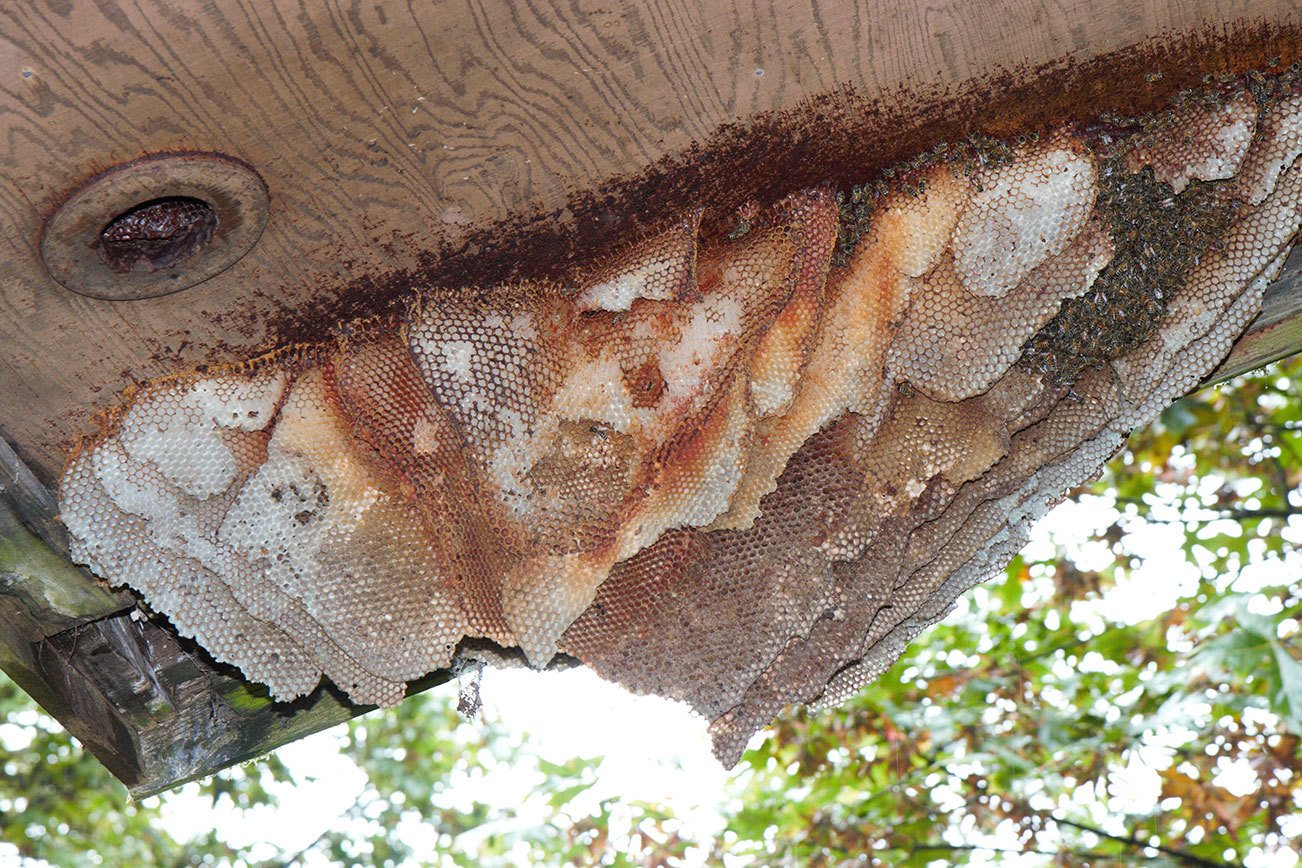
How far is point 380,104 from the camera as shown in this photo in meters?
1.43

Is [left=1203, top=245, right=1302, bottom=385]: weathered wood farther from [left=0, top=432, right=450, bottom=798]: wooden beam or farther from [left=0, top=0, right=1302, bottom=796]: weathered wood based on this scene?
[left=0, top=432, right=450, bottom=798]: wooden beam

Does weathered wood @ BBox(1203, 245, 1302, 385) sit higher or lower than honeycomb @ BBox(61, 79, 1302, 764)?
higher

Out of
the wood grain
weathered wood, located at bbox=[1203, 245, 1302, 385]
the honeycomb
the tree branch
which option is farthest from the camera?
the tree branch

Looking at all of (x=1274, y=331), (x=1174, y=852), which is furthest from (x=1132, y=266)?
(x=1174, y=852)

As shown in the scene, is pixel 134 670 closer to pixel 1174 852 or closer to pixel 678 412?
pixel 678 412

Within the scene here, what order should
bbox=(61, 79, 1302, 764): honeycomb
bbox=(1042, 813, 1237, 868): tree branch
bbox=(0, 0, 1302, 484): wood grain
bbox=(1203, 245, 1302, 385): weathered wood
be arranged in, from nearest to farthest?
bbox=(0, 0, 1302, 484): wood grain
bbox=(61, 79, 1302, 764): honeycomb
bbox=(1203, 245, 1302, 385): weathered wood
bbox=(1042, 813, 1237, 868): tree branch

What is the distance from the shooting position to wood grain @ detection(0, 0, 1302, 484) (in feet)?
4.33

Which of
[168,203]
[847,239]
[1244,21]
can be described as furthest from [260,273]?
[1244,21]

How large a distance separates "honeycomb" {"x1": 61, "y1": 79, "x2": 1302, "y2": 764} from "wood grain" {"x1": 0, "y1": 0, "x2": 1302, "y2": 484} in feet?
0.34

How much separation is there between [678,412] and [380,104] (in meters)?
0.63

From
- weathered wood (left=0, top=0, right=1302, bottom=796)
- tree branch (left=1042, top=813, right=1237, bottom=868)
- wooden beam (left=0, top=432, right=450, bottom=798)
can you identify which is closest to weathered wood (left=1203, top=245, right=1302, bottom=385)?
weathered wood (left=0, top=0, right=1302, bottom=796)

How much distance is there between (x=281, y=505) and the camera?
174 centimetres

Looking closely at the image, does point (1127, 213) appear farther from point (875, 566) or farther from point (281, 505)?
point (281, 505)

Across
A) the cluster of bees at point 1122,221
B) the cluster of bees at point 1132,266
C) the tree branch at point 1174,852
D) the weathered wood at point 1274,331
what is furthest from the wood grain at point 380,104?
the tree branch at point 1174,852
